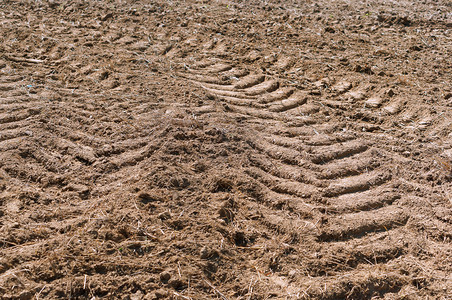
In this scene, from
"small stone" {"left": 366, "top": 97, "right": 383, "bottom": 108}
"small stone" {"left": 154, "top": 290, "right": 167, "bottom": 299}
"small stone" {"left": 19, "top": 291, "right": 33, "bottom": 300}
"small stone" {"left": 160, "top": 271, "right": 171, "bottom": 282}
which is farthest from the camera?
"small stone" {"left": 366, "top": 97, "right": 383, "bottom": 108}

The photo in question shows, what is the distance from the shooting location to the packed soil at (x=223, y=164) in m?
2.80

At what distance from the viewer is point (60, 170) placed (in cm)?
354

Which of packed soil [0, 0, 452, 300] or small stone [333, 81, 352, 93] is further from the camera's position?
small stone [333, 81, 352, 93]

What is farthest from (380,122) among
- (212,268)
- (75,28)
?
(75,28)

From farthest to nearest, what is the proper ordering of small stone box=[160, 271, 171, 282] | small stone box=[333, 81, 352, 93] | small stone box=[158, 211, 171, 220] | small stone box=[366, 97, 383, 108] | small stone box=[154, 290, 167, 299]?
1. small stone box=[333, 81, 352, 93]
2. small stone box=[366, 97, 383, 108]
3. small stone box=[158, 211, 171, 220]
4. small stone box=[160, 271, 171, 282]
5. small stone box=[154, 290, 167, 299]

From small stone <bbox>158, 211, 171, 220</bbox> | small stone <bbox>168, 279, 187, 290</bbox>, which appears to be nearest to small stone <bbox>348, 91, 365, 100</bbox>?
small stone <bbox>158, 211, 171, 220</bbox>

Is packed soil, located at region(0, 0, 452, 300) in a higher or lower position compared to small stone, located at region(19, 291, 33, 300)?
higher

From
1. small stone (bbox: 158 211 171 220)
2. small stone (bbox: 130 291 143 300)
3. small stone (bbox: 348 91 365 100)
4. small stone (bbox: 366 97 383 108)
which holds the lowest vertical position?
small stone (bbox: 130 291 143 300)

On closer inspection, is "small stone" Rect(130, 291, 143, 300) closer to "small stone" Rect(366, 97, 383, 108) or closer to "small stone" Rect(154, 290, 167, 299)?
"small stone" Rect(154, 290, 167, 299)

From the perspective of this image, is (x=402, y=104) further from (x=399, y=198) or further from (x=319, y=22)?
(x=319, y=22)

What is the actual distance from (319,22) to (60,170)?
4.85 m

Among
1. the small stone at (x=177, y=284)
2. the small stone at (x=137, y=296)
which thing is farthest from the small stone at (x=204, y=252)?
the small stone at (x=137, y=296)

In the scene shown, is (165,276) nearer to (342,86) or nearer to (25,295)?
(25,295)

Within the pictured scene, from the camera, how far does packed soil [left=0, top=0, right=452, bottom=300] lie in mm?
2803
